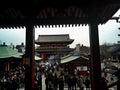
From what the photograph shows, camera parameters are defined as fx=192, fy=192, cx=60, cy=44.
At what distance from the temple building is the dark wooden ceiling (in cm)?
4036

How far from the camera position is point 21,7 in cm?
668

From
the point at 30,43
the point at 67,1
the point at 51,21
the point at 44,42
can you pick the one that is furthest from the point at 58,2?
the point at 44,42

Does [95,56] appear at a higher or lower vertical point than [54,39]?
lower

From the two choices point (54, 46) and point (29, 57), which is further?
point (54, 46)

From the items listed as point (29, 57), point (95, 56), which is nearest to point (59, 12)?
point (95, 56)

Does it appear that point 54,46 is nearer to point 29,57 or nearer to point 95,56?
point 29,57

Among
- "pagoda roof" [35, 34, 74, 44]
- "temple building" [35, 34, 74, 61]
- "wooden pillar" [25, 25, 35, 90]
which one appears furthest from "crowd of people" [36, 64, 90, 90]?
"pagoda roof" [35, 34, 74, 44]

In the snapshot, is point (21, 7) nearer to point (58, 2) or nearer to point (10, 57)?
point (58, 2)

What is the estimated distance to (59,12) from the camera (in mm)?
6996

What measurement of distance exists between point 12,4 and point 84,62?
1884 centimetres

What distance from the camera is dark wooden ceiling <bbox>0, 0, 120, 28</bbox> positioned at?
21.2 feet

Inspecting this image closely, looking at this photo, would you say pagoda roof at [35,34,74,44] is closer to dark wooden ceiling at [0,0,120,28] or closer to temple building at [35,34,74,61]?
temple building at [35,34,74,61]

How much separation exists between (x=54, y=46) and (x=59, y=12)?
147 ft

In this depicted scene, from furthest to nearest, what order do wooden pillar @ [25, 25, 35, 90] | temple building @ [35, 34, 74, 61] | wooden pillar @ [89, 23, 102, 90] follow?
temple building @ [35, 34, 74, 61], wooden pillar @ [25, 25, 35, 90], wooden pillar @ [89, 23, 102, 90]
